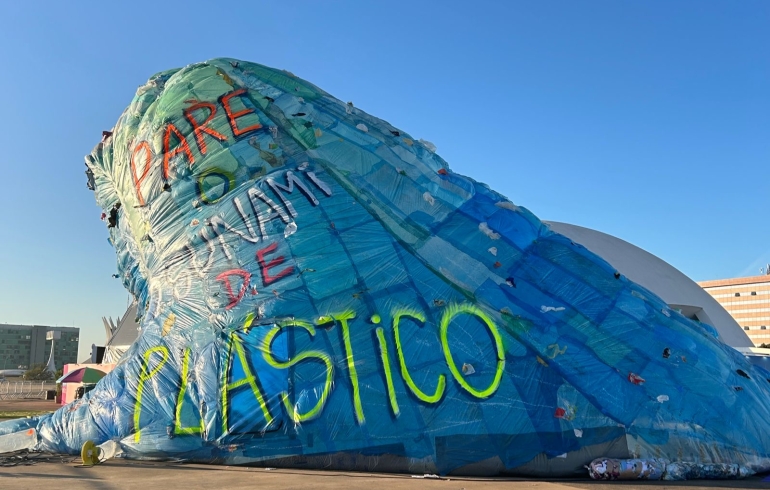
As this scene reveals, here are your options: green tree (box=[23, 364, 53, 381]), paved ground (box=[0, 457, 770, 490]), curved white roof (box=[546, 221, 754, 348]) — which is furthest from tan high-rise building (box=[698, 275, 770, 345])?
paved ground (box=[0, 457, 770, 490])

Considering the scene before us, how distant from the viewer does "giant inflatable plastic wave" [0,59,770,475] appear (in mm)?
8828

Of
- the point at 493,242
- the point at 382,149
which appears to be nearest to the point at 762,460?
the point at 493,242

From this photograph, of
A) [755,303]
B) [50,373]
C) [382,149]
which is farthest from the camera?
[755,303]

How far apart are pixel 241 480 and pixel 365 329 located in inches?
110

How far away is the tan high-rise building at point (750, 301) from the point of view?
109938 mm

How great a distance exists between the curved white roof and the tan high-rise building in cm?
8849

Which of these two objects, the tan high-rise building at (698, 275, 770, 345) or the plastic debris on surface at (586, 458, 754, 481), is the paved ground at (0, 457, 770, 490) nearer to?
the plastic debris on surface at (586, 458, 754, 481)

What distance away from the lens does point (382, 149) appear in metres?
11.9

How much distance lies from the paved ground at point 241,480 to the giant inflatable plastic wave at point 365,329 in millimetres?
462

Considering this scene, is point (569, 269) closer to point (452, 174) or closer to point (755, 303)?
point (452, 174)

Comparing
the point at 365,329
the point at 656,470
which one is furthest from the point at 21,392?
the point at 656,470

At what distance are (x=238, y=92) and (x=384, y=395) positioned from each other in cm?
673

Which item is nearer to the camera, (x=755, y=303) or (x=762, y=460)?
(x=762, y=460)

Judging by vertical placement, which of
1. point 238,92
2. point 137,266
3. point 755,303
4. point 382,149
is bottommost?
point 137,266
